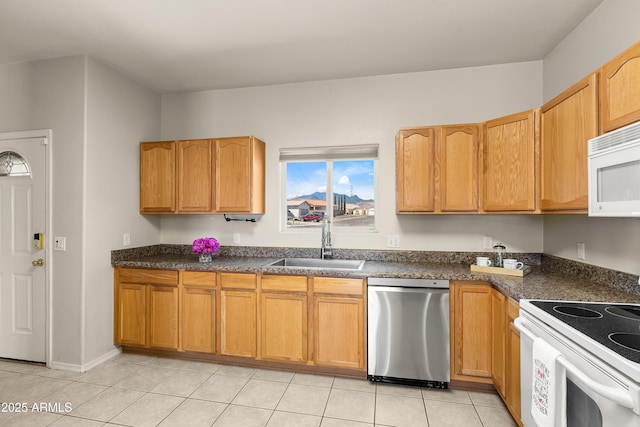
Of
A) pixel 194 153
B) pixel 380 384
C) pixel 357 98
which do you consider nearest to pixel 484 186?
pixel 357 98

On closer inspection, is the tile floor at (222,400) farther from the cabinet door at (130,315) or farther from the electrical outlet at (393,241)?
the electrical outlet at (393,241)

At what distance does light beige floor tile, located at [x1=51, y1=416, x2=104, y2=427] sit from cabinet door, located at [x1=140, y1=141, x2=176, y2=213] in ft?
5.99

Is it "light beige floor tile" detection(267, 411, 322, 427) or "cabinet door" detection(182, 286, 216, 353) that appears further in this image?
"cabinet door" detection(182, 286, 216, 353)

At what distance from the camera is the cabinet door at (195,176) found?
3127 millimetres

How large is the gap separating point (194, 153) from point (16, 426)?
2.38 meters

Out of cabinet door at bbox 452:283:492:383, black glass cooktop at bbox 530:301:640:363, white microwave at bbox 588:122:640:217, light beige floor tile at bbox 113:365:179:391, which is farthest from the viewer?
light beige floor tile at bbox 113:365:179:391

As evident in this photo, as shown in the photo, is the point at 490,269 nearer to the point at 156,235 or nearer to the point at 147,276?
the point at 147,276

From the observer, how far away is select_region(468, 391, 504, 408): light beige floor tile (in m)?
2.21

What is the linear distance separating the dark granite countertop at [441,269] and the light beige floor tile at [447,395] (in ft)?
2.84

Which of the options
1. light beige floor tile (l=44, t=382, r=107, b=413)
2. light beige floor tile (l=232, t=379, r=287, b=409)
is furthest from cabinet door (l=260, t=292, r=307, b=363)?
light beige floor tile (l=44, t=382, r=107, b=413)

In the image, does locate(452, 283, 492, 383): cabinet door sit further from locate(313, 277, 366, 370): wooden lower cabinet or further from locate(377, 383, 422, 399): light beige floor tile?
locate(313, 277, 366, 370): wooden lower cabinet

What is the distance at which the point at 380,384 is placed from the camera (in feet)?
8.09

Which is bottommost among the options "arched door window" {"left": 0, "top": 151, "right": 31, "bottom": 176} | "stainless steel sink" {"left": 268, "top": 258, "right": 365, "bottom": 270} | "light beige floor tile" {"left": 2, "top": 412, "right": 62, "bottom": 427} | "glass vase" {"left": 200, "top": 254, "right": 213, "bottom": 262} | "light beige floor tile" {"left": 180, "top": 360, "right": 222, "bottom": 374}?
"light beige floor tile" {"left": 180, "top": 360, "right": 222, "bottom": 374}

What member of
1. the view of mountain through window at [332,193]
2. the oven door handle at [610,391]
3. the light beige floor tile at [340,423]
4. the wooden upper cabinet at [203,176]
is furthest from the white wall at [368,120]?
the oven door handle at [610,391]
